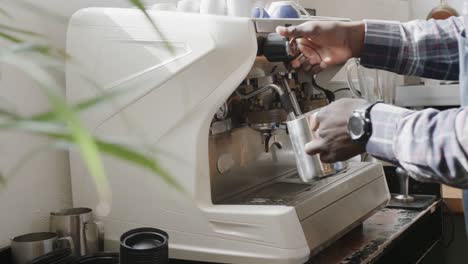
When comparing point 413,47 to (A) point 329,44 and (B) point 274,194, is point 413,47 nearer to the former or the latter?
(A) point 329,44

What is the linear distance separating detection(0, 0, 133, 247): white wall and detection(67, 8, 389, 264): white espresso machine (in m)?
0.07

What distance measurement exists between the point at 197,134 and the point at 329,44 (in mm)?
407

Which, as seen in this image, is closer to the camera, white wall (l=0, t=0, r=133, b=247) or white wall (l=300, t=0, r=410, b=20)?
white wall (l=0, t=0, r=133, b=247)

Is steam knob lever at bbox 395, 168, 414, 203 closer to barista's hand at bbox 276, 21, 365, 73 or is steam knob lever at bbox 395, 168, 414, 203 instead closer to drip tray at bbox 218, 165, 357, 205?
drip tray at bbox 218, 165, 357, 205

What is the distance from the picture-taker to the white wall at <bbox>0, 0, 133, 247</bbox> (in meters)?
1.14

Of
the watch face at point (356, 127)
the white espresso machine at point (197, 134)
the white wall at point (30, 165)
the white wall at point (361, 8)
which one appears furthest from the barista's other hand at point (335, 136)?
the white wall at point (361, 8)

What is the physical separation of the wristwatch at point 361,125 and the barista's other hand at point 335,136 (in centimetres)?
2

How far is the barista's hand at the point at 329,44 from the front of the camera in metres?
1.21

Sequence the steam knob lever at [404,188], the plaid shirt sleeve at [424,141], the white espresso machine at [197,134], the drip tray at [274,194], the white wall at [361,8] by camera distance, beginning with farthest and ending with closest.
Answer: the white wall at [361,8]
the steam knob lever at [404,188]
the drip tray at [274,194]
the white espresso machine at [197,134]
the plaid shirt sleeve at [424,141]

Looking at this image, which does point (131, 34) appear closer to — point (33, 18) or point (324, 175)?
point (33, 18)

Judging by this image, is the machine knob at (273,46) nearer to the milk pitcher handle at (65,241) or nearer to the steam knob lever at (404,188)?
the milk pitcher handle at (65,241)

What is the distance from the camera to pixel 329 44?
1.24 meters

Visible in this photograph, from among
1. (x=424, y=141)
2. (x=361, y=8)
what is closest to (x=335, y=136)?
(x=424, y=141)

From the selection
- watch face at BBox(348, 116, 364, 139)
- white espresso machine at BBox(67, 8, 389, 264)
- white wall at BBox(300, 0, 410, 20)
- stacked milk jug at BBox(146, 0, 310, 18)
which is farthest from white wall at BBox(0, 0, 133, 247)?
white wall at BBox(300, 0, 410, 20)
